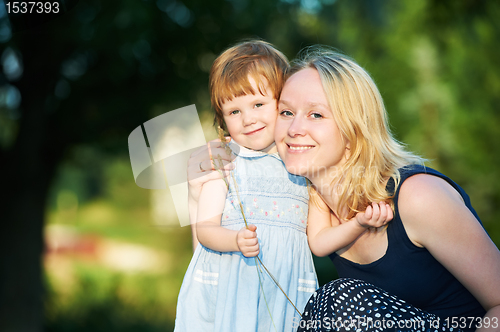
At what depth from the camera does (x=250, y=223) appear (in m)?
1.90

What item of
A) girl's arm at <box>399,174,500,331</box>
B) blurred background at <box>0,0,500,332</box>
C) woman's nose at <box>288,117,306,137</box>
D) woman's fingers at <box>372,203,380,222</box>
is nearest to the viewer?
girl's arm at <box>399,174,500,331</box>

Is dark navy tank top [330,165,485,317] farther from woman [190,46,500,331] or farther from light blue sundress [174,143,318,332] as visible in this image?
light blue sundress [174,143,318,332]

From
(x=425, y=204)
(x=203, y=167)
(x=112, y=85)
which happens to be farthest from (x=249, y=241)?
(x=112, y=85)

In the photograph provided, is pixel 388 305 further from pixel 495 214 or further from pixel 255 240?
pixel 495 214

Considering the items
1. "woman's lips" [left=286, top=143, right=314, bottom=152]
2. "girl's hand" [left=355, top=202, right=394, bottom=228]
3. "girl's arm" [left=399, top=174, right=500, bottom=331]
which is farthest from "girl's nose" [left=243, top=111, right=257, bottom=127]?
"girl's arm" [left=399, top=174, right=500, bottom=331]

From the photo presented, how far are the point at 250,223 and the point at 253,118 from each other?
46 centimetres

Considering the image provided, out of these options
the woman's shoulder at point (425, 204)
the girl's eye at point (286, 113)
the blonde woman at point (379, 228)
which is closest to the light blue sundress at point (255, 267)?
the blonde woman at point (379, 228)

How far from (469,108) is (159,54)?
24.3ft

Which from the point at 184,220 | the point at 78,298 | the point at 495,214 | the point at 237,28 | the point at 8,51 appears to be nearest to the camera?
the point at 184,220

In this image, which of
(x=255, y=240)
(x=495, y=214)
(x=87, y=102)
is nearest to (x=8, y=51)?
(x=87, y=102)

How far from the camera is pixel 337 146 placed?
5.96 ft

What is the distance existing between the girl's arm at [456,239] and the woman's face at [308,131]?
14.1 inches

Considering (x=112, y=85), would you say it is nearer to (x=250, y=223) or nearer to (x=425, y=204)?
(x=250, y=223)

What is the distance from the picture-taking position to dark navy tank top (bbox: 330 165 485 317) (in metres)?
1.71
